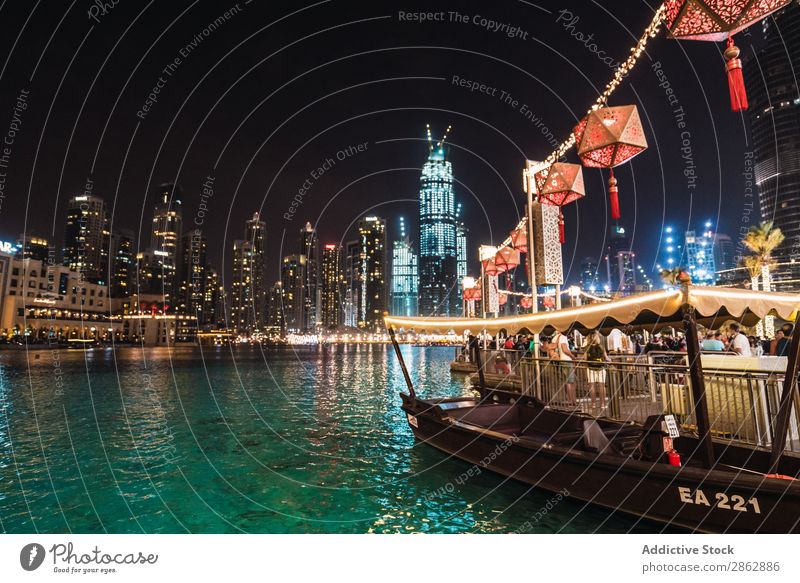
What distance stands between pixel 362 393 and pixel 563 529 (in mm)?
20037

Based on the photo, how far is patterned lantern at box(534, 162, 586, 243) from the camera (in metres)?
12.6

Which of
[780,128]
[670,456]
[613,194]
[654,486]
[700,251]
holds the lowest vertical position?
[654,486]

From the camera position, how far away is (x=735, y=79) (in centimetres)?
589

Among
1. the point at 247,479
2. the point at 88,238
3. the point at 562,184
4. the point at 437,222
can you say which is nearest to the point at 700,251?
the point at 437,222

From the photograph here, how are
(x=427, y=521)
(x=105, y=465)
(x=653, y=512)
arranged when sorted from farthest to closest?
(x=105, y=465), (x=427, y=521), (x=653, y=512)

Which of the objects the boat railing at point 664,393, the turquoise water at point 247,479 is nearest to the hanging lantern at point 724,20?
the boat railing at point 664,393

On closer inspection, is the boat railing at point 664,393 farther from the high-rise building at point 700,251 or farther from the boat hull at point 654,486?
the high-rise building at point 700,251

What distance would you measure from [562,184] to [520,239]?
787 centimetres

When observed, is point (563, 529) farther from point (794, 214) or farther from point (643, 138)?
point (794, 214)

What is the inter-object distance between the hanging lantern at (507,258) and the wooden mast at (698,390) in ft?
54.2

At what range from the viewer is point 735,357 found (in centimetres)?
887

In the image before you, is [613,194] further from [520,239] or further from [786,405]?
[520,239]

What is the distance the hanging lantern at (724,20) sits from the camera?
5484 millimetres
